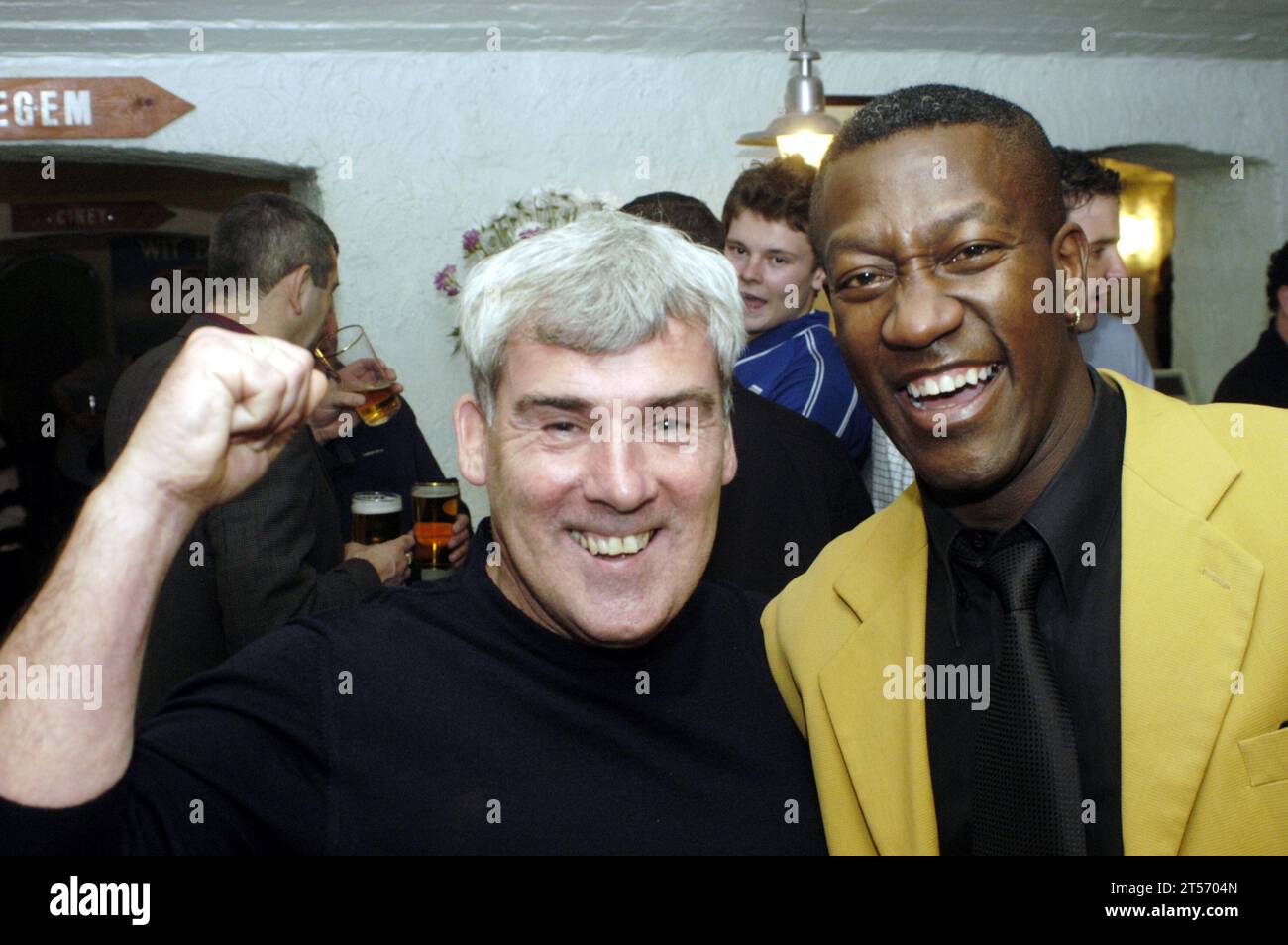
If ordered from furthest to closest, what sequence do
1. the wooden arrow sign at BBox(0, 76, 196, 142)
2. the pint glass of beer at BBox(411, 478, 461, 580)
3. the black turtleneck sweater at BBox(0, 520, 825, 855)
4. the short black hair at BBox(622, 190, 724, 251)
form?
the wooden arrow sign at BBox(0, 76, 196, 142), the pint glass of beer at BBox(411, 478, 461, 580), the short black hair at BBox(622, 190, 724, 251), the black turtleneck sweater at BBox(0, 520, 825, 855)

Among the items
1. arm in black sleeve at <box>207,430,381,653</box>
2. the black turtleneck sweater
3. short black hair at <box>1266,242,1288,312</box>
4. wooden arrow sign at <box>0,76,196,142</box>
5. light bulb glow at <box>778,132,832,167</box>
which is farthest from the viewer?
wooden arrow sign at <box>0,76,196,142</box>

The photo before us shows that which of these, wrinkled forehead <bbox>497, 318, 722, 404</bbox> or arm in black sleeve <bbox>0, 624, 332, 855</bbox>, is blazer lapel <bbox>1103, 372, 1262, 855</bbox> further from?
arm in black sleeve <bbox>0, 624, 332, 855</bbox>

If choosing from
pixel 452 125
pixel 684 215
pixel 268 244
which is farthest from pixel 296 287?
pixel 452 125

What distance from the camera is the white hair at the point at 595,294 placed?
4.29 ft

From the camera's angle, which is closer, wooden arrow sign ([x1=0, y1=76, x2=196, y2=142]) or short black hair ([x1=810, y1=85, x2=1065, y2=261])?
short black hair ([x1=810, y1=85, x2=1065, y2=261])

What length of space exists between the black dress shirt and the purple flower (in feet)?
11.6

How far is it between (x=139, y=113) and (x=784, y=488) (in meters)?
3.43

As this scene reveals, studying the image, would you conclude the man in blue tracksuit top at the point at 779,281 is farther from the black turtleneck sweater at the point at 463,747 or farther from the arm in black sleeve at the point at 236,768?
the arm in black sleeve at the point at 236,768

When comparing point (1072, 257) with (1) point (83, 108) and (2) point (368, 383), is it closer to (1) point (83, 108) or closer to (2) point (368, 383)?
(2) point (368, 383)

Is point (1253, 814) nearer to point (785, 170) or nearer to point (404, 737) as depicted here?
point (404, 737)

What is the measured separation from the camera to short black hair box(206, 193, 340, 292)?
256 cm

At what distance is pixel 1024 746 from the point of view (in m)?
1.29

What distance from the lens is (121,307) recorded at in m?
5.79

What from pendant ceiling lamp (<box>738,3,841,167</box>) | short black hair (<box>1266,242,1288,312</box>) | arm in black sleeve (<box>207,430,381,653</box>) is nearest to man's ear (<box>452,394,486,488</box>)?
arm in black sleeve (<box>207,430,381,653</box>)
